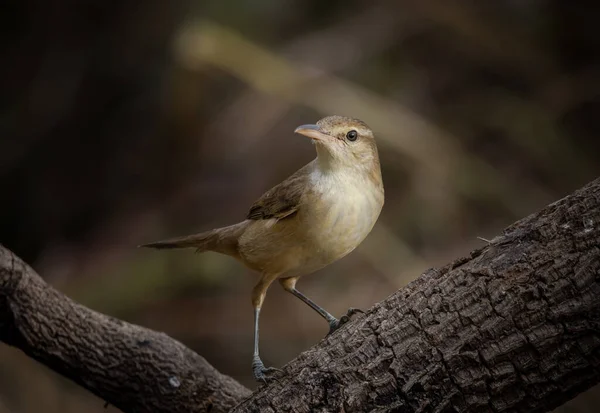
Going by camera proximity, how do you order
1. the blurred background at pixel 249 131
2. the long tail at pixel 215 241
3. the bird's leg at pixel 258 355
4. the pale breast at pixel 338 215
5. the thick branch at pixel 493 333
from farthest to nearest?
1. the blurred background at pixel 249 131
2. the long tail at pixel 215 241
3. the bird's leg at pixel 258 355
4. the pale breast at pixel 338 215
5. the thick branch at pixel 493 333

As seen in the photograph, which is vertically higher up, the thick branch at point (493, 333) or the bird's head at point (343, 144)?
the bird's head at point (343, 144)

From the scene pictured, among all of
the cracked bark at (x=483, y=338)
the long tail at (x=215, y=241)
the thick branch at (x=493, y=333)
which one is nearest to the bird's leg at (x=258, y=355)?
the long tail at (x=215, y=241)

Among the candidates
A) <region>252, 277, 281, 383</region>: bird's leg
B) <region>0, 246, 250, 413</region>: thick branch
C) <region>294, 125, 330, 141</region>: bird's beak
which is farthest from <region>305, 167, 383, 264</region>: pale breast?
<region>0, 246, 250, 413</region>: thick branch

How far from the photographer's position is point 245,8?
749cm

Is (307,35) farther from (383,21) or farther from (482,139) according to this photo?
(482,139)

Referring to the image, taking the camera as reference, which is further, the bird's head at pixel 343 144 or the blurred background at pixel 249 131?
the blurred background at pixel 249 131

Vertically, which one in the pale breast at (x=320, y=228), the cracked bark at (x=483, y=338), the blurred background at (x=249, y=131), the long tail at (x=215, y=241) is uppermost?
the blurred background at (x=249, y=131)

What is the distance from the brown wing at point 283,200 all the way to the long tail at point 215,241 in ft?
0.56

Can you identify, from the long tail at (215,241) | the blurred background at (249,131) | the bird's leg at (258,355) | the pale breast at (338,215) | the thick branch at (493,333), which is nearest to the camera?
the thick branch at (493,333)

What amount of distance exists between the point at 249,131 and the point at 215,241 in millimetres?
3528

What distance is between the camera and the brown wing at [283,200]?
3.39 metres

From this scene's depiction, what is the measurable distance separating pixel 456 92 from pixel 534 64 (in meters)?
0.75

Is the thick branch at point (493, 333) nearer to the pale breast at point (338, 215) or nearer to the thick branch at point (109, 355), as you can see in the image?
the pale breast at point (338, 215)

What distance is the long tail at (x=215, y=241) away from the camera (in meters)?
3.73
